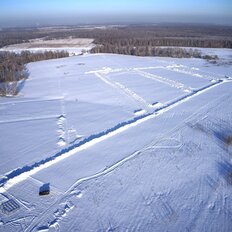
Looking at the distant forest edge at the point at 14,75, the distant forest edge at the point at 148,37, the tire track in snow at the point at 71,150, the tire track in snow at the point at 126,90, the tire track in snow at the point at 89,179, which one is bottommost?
the tire track in snow at the point at 89,179

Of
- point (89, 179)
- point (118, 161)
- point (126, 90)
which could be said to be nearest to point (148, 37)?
point (126, 90)

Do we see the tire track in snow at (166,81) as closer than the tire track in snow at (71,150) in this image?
No

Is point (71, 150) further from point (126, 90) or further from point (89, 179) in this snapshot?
point (126, 90)

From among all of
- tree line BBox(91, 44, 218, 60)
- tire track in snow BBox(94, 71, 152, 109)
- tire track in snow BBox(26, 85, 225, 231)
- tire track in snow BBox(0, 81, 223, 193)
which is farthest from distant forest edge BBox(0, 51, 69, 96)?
tire track in snow BBox(26, 85, 225, 231)

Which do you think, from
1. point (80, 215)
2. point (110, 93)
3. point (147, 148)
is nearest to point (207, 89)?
point (110, 93)

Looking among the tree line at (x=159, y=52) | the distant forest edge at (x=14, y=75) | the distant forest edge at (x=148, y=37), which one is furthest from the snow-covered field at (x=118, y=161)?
the distant forest edge at (x=148, y=37)

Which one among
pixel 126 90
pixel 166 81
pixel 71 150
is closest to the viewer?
pixel 71 150

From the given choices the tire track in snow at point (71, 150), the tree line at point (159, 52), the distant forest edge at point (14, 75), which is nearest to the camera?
the tire track in snow at point (71, 150)

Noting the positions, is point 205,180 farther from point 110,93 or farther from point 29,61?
point 29,61

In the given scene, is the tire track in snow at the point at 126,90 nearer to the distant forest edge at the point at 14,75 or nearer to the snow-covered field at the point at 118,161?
the snow-covered field at the point at 118,161
